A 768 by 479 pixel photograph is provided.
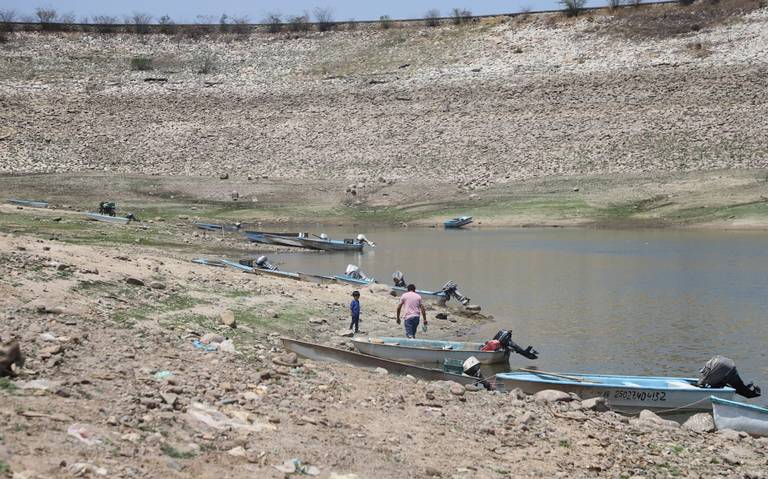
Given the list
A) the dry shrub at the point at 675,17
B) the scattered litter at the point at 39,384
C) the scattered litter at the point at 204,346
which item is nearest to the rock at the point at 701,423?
the scattered litter at the point at 204,346

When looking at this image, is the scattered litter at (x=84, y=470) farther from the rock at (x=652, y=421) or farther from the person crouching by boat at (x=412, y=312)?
the person crouching by boat at (x=412, y=312)

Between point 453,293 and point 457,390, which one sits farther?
point 453,293

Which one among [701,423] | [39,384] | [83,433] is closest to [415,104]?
[701,423]

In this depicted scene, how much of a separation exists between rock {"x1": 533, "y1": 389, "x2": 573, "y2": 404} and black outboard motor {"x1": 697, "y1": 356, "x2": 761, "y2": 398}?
2748 millimetres

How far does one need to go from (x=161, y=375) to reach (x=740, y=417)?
8818 millimetres

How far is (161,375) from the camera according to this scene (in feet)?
40.9

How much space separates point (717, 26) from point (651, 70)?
10.2 m

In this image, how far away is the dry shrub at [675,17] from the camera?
257 feet

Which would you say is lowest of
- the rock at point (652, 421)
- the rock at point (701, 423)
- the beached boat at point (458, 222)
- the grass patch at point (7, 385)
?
the beached boat at point (458, 222)

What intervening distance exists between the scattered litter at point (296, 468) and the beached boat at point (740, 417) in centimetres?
769

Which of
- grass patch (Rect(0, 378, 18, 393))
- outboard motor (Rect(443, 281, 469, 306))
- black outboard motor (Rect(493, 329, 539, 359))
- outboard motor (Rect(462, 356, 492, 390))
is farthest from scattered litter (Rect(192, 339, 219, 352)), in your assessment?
outboard motor (Rect(443, 281, 469, 306))

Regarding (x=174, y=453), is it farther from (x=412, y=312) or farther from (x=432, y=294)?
(x=432, y=294)

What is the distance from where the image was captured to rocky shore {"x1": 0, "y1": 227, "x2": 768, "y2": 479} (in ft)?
32.0

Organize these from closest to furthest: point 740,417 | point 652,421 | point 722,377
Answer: point 652,421 < point 740,417 < point 722,377
